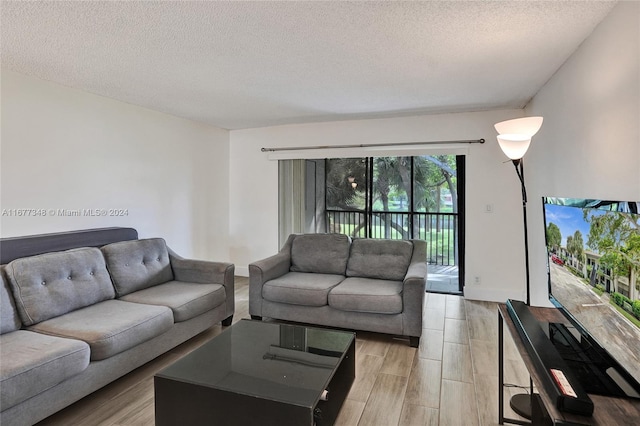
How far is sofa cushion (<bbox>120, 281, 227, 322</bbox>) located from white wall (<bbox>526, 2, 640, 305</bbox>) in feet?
9.45

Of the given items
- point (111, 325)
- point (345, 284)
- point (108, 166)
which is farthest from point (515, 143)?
point (108, 166)

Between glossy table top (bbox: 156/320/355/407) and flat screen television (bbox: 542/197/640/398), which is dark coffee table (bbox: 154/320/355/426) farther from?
flat screen television (bbox: 542/197/640/398)

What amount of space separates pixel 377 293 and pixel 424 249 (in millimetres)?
867

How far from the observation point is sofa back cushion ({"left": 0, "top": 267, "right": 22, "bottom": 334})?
2088 millimetres

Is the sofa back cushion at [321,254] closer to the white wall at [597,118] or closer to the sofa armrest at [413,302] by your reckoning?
the sofa armrest at [413,302]

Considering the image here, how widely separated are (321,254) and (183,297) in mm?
1456

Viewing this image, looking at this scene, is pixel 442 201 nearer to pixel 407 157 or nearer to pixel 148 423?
pixel 407 157

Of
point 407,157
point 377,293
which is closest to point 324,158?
point 407,157

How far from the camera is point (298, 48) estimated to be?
7.55 ft

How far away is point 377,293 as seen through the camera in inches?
115

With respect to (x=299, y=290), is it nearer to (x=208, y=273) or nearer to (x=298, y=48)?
(x=208, y=273)

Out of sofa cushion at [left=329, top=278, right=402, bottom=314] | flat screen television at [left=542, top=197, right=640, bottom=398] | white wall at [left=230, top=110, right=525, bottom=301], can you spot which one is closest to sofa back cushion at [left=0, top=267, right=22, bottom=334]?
sofa cushion at [left=329, top=278, right=402, bottom=314]

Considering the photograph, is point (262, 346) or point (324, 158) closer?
point (262, 346)

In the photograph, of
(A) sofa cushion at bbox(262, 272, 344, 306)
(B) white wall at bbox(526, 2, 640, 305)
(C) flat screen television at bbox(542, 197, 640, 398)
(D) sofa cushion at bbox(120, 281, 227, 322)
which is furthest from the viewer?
(A) sofa cushion at bbox(262, 272, 344, 306)
